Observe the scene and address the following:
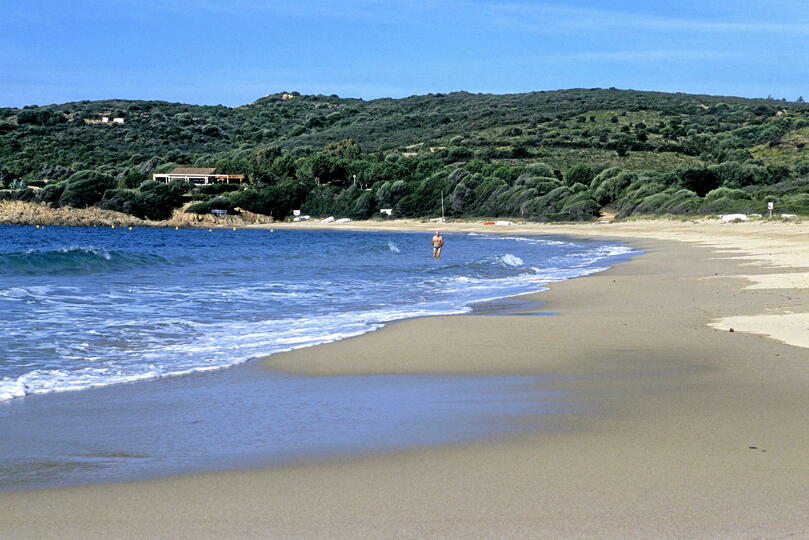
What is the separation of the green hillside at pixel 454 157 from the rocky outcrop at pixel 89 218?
3.98ft

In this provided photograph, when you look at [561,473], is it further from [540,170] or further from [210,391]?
[540,170]

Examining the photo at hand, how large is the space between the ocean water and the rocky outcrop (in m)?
57.4

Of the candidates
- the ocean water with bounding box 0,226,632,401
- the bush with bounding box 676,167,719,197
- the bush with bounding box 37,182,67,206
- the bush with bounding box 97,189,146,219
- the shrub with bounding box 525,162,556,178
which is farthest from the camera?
the bush with bounding box 37,182,67,206

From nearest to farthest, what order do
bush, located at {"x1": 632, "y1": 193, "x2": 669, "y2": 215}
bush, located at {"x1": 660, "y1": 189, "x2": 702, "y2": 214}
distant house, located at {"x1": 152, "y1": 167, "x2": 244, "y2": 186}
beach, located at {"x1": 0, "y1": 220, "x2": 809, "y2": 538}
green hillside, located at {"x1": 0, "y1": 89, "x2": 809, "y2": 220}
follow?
beach, located at {"x1": 0, "y1": 220, "x2": 809, "y2": 538} < bush, located at {"x1": 660, "y1": 189, "x2": 702, "y2": 214} < bush, located at {"x1": 632, "y1": 193, "x2": 669, "y2": 215} < green hillside, located at {"x1": 0, "y1": 89, "x2": 809, "y2": 220} < distant house, located at {"x1": 152, "y1": 167, "x2": 244, "y2": 186}

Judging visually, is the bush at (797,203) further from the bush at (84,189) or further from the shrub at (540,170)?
the bush at (84,189)

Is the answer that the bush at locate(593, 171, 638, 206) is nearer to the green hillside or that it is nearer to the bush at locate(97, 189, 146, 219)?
the green hillside

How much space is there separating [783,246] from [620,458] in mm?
21707

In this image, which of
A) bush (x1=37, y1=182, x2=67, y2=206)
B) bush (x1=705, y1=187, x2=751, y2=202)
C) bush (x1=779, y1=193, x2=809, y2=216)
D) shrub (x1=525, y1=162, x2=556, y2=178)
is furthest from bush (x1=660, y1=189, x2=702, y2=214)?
bush (x1=37, y1=182, x2=67, y2=206)

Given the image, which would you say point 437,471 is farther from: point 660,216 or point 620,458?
point 660,216

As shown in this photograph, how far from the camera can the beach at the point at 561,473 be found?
3.35 meters

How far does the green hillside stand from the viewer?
61.4 metres

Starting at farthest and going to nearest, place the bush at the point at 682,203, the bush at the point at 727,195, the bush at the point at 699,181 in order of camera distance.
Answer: the bush at the point at 699,181 → the bush at the point at 682,203 → the bush at the point at 727,195

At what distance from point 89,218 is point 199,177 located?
1475cm

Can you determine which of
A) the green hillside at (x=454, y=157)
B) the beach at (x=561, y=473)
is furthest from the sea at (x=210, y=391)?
the green hillside at (x=454, y=157)
